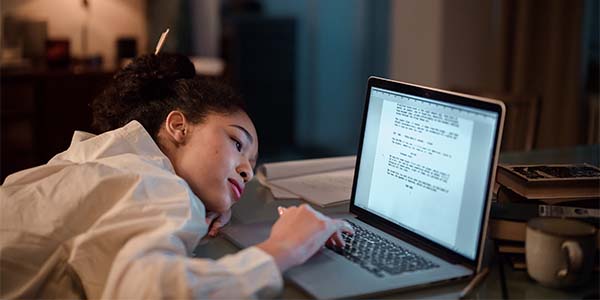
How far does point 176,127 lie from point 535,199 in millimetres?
657

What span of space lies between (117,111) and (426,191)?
62 cm

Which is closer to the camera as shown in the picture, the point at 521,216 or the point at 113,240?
the point at 113,240

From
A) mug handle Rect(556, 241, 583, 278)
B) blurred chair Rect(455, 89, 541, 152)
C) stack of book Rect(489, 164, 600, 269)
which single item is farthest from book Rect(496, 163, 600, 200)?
blurred chair Rect(455, 89, 541, 152)

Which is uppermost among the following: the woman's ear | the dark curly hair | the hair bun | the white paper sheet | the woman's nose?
the hair bun

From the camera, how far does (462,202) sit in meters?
1.24

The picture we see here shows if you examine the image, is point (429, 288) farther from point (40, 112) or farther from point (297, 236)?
point (40, 112)

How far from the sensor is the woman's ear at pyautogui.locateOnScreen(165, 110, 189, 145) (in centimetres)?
141

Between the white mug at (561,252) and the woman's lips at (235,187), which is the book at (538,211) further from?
the woman's lips at (235,187)

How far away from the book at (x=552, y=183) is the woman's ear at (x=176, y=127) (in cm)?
61

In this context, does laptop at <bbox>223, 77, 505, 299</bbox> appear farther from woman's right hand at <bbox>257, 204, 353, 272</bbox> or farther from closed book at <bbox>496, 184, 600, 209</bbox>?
closed book at <bbox>496, 184, 600, 209</bbox>

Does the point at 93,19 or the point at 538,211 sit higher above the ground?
the point at 93,19

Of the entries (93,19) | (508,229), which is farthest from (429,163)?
(93,19)

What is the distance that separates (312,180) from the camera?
1.91 m

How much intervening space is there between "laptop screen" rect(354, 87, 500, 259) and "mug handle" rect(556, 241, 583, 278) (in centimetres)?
13
